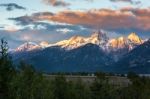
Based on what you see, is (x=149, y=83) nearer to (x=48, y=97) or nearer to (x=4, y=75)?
(x=48, y=97)

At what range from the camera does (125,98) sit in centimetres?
19238

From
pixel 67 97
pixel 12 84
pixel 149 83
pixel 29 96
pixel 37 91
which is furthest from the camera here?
pixel 149 83

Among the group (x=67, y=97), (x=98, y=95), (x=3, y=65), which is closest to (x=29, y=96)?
(x=3, y=65)

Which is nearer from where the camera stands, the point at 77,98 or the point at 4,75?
the point at 4,75

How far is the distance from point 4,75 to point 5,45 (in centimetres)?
672

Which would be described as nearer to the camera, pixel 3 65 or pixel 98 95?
pixel 3 65

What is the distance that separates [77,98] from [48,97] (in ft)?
88.0

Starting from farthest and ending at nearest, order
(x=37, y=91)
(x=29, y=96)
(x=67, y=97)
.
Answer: (x=67, y=97) → (x=37, y=91) → (x=29, y=96)

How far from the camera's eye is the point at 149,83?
19162 centimetres

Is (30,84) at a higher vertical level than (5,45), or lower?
lower

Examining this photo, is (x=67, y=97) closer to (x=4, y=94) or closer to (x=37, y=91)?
(x=37, y=91)

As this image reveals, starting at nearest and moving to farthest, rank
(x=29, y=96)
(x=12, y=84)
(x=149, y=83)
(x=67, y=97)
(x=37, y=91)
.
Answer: (x=12, y=84) < (x=29, y=96) < (x=37, y=91) < (x=67, y=97) < (x=149, y=83)

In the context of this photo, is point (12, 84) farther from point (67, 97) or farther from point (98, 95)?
point (98, 95)

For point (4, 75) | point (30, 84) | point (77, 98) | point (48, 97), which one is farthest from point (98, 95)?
point (4, 75)
